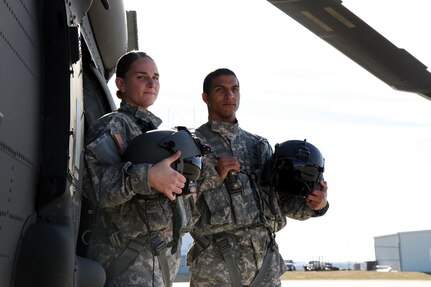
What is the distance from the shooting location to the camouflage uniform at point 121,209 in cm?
283

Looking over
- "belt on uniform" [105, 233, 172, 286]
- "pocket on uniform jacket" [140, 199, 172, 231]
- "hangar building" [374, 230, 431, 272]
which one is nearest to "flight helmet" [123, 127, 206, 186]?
"pocket on uniform jacket" [140, 199, 172, 231]

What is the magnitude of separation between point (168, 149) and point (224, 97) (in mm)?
1473

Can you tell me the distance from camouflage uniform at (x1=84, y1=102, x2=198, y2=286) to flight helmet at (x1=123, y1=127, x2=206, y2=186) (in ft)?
0.21

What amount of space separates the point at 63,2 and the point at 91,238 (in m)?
1.08

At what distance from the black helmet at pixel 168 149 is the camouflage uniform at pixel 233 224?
110cm

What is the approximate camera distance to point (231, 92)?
4.28 meters

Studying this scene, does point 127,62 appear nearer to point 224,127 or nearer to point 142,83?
point 142,83

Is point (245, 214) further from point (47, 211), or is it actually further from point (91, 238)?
point (47, 211)

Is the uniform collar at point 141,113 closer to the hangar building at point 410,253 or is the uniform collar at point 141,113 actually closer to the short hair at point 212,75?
the short hair at point 212,75

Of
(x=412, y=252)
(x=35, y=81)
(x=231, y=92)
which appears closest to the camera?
(x=35, y=81)

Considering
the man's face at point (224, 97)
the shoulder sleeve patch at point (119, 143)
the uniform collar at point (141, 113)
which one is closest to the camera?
the shoulder sleeve patch at point (119, 143)

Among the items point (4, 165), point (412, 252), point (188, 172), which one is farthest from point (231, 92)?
point (412, 252)

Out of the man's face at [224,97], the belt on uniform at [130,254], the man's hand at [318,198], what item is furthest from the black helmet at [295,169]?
the belt on uniform at [130,254]

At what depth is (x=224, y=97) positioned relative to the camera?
14.0 ft
